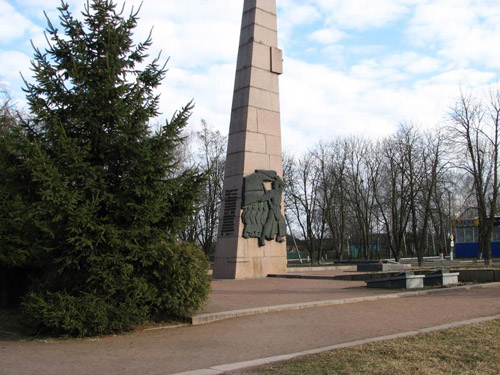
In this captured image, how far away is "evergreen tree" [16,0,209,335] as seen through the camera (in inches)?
322

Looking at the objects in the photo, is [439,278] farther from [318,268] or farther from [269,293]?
[318,268]

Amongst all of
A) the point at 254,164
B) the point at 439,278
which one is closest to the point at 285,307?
the point at 439,278

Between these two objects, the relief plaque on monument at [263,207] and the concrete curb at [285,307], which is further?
the relief plaque on monument at [263,207]

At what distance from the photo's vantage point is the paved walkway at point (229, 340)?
249 inches

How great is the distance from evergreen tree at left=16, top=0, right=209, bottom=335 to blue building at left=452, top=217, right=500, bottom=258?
152 feet

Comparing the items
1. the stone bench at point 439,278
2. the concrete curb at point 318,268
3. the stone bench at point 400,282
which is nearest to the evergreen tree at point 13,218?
the stone bench at point 400,282

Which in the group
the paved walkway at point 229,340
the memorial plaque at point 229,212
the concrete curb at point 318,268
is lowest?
the paved walkway at point 229,340

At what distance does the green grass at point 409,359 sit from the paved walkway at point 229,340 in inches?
30.7

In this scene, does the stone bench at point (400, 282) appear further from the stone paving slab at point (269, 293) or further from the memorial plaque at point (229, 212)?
the memorial plaque at point (229, 212)

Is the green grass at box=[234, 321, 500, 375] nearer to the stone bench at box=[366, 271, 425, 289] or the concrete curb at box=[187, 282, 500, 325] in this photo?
the concrete curb at box=[187, 282, 500, 325]

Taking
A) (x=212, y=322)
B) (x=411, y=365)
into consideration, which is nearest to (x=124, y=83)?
(x=212, y=322)

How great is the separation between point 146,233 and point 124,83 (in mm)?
2768

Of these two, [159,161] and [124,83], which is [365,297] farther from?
[124,83]

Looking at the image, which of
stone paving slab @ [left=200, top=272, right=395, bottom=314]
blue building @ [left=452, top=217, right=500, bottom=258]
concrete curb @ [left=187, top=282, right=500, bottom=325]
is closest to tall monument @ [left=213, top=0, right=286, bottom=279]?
stone paving slab @ [left=200, top=272, right=395, bottom=314]
